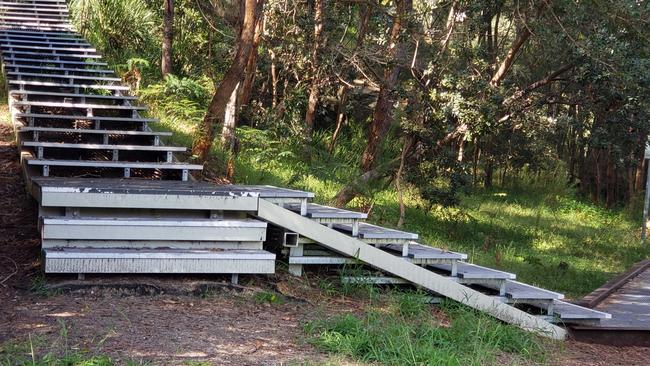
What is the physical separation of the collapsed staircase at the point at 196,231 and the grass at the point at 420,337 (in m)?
0.48

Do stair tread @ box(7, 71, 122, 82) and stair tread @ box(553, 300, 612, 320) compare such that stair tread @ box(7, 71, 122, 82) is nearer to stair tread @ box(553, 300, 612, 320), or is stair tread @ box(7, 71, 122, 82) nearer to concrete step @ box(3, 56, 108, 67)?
concrete step @ box(3, 56, 108, 67)

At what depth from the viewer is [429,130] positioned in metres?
15.1

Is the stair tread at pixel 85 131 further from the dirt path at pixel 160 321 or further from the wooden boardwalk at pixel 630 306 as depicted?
the wooden boardwalk at pixel 630 306

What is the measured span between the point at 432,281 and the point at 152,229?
270cm

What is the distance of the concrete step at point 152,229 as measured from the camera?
682 centimetres

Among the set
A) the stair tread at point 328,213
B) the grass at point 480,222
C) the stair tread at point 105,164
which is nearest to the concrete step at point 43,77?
the grass at point 480,222

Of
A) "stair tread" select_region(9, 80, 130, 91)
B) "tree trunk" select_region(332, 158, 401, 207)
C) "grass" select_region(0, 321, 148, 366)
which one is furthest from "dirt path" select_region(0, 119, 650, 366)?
"tree trunk" select_region(332, 158, 401, 207)

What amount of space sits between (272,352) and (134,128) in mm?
6619

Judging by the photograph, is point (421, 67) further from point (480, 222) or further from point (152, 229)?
point (152, 229)

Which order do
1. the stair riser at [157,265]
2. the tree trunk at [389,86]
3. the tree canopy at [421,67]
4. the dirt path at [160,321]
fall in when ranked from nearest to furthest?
the dirt path at [160,321] → the stair riser at [157,265] → the tree canopy at [421,67] → the tree trunk at [389,86]

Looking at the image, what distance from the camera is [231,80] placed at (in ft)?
36.5

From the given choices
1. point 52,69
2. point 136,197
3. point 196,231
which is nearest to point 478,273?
point 196,231

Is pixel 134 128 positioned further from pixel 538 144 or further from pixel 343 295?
pixel 538 144

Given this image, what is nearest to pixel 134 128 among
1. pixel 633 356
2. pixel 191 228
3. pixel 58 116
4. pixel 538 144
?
pixel 58 116
